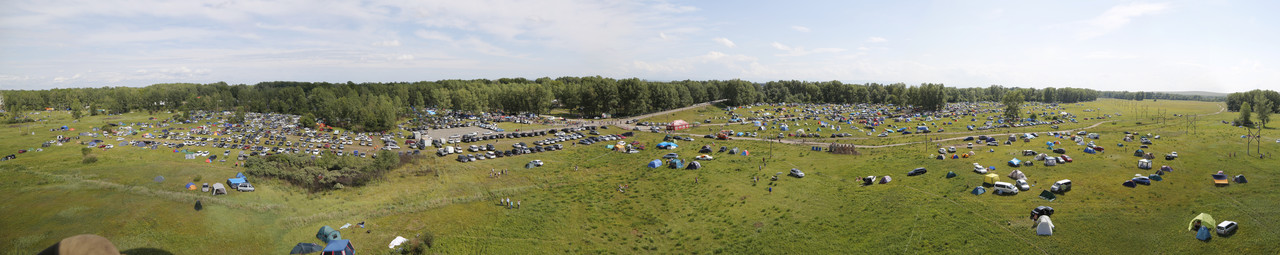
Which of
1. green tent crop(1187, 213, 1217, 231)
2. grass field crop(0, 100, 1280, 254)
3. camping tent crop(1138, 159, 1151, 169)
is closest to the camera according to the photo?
green tent crop(1187, 213, 1217, 231)

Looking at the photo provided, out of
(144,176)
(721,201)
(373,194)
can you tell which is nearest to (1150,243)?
(721,201)

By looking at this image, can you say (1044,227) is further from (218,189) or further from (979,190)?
(218,189)

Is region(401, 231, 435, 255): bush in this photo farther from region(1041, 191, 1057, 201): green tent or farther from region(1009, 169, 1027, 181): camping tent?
region(1009, 169, 1027, 181): camping tent

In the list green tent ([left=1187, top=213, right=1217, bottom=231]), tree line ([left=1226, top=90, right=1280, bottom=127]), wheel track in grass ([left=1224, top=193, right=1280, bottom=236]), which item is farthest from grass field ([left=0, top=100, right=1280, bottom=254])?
tree line ([left=1226, top=90, right=1280, bottom=127])

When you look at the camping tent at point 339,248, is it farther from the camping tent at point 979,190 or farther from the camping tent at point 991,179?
the camping tent at point 991,179

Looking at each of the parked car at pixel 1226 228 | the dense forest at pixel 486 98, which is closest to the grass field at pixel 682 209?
the parked car at pixel 1226 228

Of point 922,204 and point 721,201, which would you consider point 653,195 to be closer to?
point 721,201
